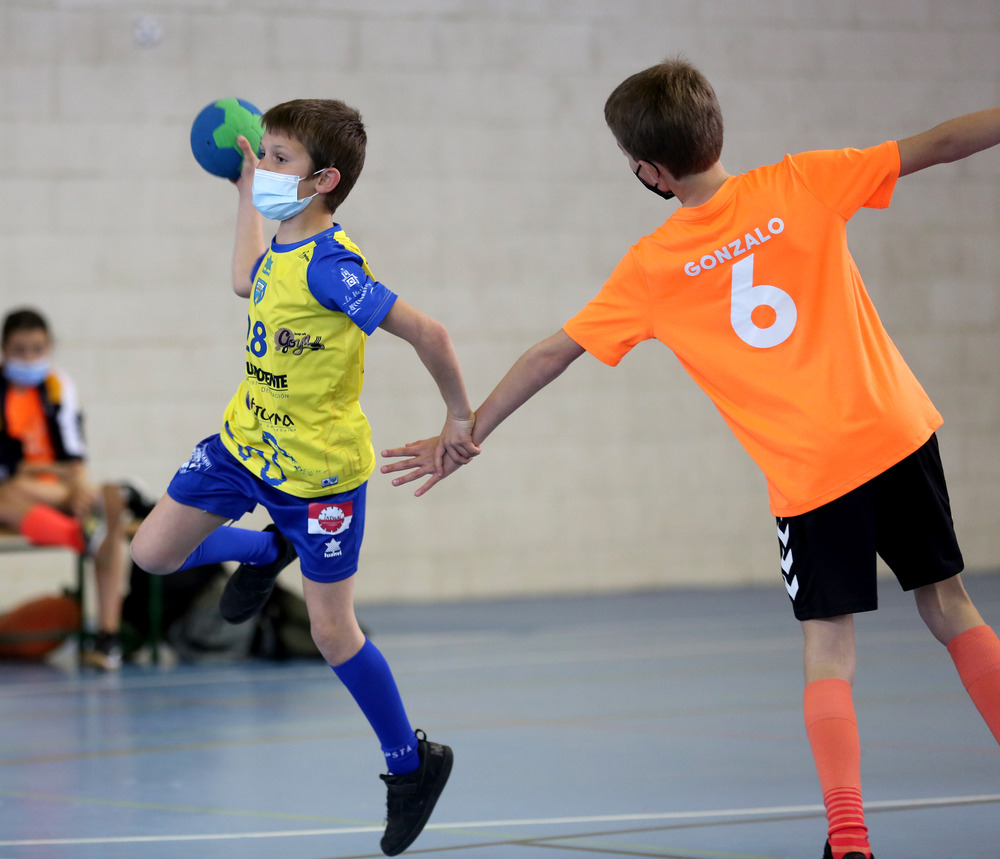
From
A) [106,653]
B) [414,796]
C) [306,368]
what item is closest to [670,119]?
[306,368]

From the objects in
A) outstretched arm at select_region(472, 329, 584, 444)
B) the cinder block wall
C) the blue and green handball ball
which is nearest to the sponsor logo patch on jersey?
outstretched arm at select_region(472, 329, 584, 444)

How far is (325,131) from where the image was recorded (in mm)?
2982

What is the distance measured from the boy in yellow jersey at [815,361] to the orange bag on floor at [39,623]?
4.56m

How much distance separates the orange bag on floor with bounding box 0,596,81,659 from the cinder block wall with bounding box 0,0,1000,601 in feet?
4.65

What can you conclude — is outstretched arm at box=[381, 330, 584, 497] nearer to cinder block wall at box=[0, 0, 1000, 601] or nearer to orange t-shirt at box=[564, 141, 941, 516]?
orange t-shirt at box=[564, 141, 941, 516]

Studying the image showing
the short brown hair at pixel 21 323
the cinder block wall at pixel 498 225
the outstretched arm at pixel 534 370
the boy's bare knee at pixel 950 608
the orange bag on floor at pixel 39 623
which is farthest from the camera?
the cinder block wall at pixel 498 225

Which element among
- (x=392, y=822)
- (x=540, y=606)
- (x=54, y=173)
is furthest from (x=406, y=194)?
(x=392, y=822)

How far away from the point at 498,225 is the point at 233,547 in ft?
17.9

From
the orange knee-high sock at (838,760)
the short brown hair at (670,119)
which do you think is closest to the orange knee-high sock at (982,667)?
the orange knee-high sock at (838,760)

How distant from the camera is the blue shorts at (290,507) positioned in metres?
3.00

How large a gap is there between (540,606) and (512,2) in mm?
3610

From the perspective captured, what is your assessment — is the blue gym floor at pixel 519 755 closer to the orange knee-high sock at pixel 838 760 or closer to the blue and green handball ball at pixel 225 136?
the orange knee-high sock at pixel 838 760

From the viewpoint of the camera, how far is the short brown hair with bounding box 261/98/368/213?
298 centimetres

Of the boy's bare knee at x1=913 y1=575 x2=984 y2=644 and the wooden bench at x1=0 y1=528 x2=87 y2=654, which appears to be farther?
the wooden bench at x1=0 y1=528 x2=87 y2=654
